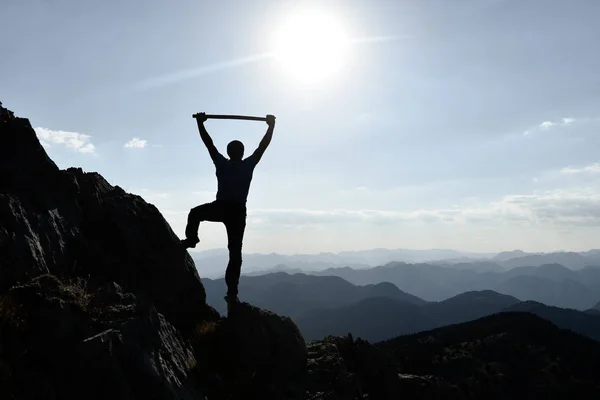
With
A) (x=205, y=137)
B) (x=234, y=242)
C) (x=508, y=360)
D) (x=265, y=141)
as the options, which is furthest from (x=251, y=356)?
(x=508, y=360)

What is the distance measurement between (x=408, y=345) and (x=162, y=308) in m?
179

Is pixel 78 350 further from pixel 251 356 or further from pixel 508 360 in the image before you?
pixel 508 360

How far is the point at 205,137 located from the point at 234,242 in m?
3.85

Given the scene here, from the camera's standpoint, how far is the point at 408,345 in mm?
176125

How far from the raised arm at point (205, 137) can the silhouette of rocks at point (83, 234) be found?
5.34m

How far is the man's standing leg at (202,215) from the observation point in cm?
1408

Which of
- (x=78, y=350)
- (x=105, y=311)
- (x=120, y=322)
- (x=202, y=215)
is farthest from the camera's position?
(x=202, y=215)

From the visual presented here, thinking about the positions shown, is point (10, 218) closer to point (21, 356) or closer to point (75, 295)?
point (75, 295)

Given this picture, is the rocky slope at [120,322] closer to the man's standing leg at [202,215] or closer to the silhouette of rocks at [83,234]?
the silhouette of rocks at [83,234]

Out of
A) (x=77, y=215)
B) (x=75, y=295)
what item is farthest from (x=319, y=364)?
(x=77, y=215)

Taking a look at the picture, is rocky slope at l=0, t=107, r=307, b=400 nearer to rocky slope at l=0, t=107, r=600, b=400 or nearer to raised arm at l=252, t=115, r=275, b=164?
rocky slope at l=0, t=107, r=600, b=400

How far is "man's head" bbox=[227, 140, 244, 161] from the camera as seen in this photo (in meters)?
14.2

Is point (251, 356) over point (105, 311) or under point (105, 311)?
under

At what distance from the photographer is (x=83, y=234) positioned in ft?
50.8
